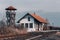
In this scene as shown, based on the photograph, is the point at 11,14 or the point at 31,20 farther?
the point at 31,20

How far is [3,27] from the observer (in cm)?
4538

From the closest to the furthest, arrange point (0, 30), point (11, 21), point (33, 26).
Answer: point (0, 30) → point (11, 21) → point (33, 26)

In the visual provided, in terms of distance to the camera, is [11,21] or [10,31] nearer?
[10,31]

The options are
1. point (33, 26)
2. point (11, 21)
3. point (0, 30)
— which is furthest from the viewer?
point (33, 26)

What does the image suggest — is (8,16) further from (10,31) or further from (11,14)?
(10,31)

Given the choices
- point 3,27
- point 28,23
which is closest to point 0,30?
point 3,27

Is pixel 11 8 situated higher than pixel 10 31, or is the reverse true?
pixel 11 8

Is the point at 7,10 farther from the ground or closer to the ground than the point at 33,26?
farther from the ground

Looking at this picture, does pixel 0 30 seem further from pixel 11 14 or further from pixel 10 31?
pixel 11 14

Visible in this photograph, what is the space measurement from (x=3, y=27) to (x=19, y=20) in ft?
97.6

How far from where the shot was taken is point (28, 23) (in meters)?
74.2

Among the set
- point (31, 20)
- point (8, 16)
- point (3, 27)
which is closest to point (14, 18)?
point (8, 16)

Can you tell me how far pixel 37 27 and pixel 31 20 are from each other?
9.49 ft

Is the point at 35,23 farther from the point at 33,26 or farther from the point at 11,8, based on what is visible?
the point at 11,8
